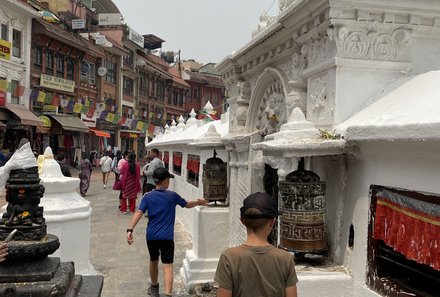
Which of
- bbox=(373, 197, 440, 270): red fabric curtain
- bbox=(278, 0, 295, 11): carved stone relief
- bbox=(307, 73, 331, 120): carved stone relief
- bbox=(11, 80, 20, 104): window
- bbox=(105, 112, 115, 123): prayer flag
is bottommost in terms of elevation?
bbox=(373, 197, 440, 270): red fabric curtain

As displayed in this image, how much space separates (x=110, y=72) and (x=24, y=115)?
15.1 meters

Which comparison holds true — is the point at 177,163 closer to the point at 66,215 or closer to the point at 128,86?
the point at 66,215

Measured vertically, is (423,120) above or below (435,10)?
below

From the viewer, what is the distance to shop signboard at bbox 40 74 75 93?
100.0 ft

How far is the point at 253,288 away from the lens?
9.29 ft

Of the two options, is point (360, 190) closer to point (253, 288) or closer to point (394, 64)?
point (394, 64)

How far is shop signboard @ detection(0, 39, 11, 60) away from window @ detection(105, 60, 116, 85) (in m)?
13.2

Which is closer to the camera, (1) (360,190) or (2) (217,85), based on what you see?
(1) (360,190)

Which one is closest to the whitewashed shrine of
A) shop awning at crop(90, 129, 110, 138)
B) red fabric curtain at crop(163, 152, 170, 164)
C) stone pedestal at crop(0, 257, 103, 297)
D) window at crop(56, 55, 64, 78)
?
stone pedestal at crop(0, 257, 103, 297)

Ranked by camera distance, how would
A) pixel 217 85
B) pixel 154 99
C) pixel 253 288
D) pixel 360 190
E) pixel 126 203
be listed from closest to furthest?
pixel 253 288 → pixel 360 190 → pixel 126 203 → pixel 154 99 → pixel 217 85

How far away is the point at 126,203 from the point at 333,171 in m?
10.9

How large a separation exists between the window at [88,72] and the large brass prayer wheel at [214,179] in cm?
3034

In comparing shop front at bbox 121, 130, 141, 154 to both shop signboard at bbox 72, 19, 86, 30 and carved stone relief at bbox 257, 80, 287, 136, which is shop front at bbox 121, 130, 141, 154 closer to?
shop signboard at bbox 72, 19, 86, 30

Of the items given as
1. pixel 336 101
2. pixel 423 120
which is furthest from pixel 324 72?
pixel 423 120
